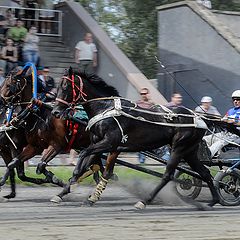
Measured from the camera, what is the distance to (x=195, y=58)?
23.3m

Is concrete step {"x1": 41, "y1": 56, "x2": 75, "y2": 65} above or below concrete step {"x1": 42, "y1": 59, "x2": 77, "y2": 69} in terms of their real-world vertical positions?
above

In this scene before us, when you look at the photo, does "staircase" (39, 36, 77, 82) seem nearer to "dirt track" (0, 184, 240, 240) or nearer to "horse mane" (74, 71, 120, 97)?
"dirt track" (0, 184, 240, 240)

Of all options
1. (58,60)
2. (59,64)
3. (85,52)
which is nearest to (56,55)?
(58,60)

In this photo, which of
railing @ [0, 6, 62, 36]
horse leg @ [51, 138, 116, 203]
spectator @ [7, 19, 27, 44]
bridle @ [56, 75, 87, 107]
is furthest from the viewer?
railing @ [0, 6, 62, 36]

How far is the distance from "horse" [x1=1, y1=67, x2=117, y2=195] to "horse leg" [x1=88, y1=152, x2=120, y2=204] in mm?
1083

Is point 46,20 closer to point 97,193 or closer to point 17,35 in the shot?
point 17,35

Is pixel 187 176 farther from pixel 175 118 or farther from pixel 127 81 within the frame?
pixel 127 81

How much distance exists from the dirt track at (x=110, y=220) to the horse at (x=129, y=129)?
0.52m

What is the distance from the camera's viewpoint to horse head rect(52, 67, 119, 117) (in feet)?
41.7

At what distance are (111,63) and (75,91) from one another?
979 centimetres

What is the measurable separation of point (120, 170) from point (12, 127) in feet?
11.9

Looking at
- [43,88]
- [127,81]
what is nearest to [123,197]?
[43,88]

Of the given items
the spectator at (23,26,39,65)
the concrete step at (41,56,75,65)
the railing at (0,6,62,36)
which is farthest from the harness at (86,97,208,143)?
the railing at (0,6,62,36)

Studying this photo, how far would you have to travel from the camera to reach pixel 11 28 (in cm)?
2078
